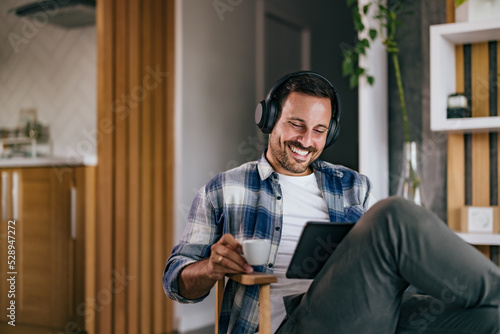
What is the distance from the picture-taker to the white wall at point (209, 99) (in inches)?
125

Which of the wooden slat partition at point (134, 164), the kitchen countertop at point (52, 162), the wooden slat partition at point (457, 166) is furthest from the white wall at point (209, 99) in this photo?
the wooden slat partition at point (457, 166)

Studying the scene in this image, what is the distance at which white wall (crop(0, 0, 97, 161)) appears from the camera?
11.9ft

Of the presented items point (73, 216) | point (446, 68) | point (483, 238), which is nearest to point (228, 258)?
point (483, 238)

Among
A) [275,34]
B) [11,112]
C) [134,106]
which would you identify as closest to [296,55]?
[275,34]

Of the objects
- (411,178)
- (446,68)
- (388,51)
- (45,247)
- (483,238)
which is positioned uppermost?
(388,51)

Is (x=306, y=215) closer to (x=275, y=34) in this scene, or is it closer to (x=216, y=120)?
(x=216, y=120)

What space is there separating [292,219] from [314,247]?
1.40 feet

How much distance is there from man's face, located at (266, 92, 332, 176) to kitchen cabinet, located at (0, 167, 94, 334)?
1.43 meters

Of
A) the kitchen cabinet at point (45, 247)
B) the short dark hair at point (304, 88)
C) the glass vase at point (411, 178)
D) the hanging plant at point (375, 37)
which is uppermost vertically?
the hanging plant at point (375, 37)

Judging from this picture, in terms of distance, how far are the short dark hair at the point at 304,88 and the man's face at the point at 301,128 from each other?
12 mm

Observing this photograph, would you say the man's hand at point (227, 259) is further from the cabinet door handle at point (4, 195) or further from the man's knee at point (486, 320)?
the cabinet door handle at point (4, 195)

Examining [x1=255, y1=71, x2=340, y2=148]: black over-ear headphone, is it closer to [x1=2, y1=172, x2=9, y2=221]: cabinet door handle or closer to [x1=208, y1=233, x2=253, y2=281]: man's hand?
[x1=208, y1=233, x2=253, y2=281]: man's hand

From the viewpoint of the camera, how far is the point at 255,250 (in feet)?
3.78

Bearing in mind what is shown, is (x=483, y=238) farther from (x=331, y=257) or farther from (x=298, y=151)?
(x=331, y=257)
